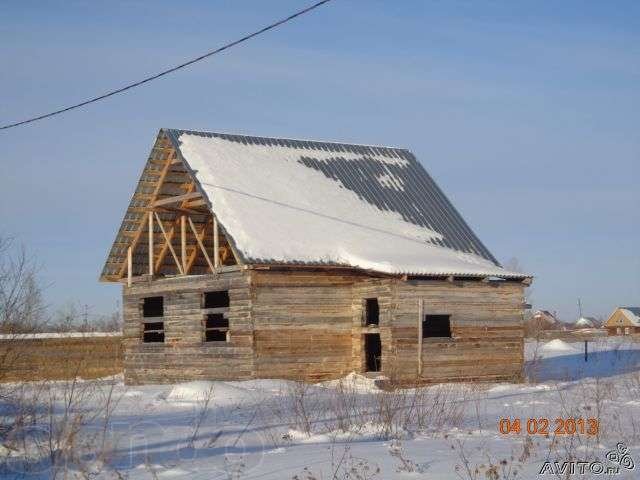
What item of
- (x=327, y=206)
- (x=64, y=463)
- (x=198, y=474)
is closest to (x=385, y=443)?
(x=198, y=474)

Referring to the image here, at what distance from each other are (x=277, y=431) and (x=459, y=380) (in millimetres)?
11504

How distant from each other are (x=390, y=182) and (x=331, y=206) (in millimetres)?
3237

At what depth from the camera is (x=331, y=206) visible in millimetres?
25578

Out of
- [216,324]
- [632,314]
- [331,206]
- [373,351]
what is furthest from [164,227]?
[632,314]

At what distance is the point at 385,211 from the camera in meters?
26.4

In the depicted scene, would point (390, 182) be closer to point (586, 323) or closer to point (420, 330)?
point (420, 330)

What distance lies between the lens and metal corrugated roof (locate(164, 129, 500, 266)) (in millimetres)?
26672

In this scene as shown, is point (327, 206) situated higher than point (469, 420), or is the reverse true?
point (327, 206)

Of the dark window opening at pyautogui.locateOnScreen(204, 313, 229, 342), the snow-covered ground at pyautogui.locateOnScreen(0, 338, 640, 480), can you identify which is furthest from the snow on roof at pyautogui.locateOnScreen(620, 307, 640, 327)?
the snow-covered ground at pyautogui.locateOnScreen(0, 338, 640, 480)

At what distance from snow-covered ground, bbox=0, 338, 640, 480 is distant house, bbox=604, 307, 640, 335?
81840mm

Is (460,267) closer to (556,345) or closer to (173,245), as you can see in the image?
(173,245)

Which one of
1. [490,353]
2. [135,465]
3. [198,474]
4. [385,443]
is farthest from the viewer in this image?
[490,353]
